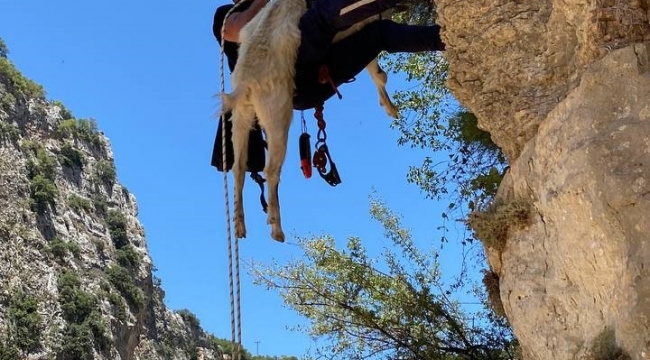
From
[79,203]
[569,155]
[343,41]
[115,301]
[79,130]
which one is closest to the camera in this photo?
[569,155]

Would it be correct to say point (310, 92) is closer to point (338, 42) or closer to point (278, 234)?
point (338, 42)

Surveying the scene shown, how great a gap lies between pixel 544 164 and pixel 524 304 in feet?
2.21

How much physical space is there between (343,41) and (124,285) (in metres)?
59.4

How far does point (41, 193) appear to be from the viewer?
5841 cm

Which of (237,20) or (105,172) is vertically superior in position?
(105,172)

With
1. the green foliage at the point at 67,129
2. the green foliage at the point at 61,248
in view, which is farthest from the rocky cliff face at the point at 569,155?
the green foliage at the point at 67,129

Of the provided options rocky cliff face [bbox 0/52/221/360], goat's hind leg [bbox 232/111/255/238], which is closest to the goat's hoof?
goat's hind leg [bbox 232/111/255/238]

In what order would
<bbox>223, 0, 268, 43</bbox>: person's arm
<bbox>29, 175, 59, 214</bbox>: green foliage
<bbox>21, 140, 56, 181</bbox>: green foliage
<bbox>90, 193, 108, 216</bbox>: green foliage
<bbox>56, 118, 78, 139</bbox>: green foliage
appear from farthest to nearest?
<bbox>56, 118, 78, 139</bbox>: green foliage < <bbox>90, 193, 108, 216</bbox>: green foliage < <bbox>21, 140, 56, 181</bbox>: green foliage < <bbox>29, 175, 59, 214</bbox>: green foliage < <bbox>223, 0, 268, 43</bbox>: person's arm

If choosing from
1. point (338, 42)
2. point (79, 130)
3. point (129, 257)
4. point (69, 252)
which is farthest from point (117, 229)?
point (338, 42)

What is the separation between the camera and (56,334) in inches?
2021

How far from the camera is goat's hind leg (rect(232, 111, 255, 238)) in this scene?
604 centimetres

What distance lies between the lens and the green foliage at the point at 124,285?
203ft

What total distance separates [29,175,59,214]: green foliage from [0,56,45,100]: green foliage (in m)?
10.9

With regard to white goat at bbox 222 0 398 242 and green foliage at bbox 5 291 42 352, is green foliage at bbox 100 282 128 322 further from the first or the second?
white goat at bbox 222 0 398 242
